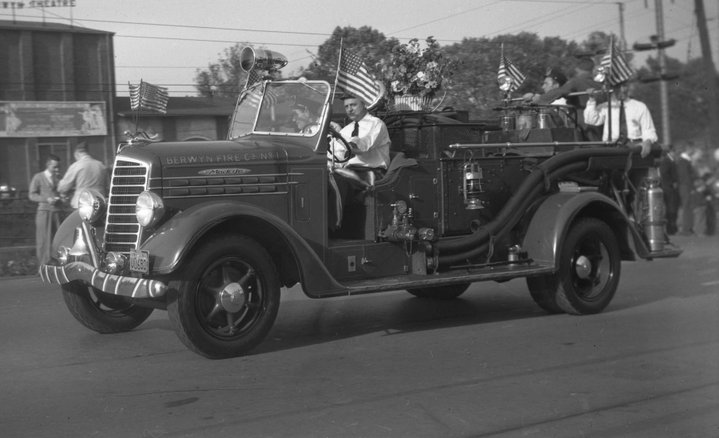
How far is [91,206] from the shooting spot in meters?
6.77

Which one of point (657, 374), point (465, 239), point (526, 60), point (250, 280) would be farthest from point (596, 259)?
point (526, 60)

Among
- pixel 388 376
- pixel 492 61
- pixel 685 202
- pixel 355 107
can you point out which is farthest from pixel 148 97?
pixel 685 202

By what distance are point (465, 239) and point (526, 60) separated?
5.86m

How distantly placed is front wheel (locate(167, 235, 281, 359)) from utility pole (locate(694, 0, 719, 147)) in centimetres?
379

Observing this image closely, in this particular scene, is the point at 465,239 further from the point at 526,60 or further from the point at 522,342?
the point at 526,60

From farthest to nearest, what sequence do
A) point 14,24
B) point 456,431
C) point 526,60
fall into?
point 14,24
point 526,60
point 456,431

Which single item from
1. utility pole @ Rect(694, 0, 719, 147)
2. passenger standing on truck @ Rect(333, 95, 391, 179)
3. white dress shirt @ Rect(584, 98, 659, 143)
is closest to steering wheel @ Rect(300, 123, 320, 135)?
passenger standing on truck @ Rect(333, 95, 391, 179)

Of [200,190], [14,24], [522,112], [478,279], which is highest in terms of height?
[14,24]

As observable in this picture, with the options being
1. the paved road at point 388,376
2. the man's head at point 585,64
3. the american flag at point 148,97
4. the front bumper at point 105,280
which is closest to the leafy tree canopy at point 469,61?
the man's head at point 585,64

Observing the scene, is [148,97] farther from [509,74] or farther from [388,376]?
[509,74]

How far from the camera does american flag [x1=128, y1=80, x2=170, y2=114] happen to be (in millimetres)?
7793

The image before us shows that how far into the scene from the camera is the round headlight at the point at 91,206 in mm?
6766

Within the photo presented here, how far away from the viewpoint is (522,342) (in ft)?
22.7

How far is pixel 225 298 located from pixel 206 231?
510 mm
